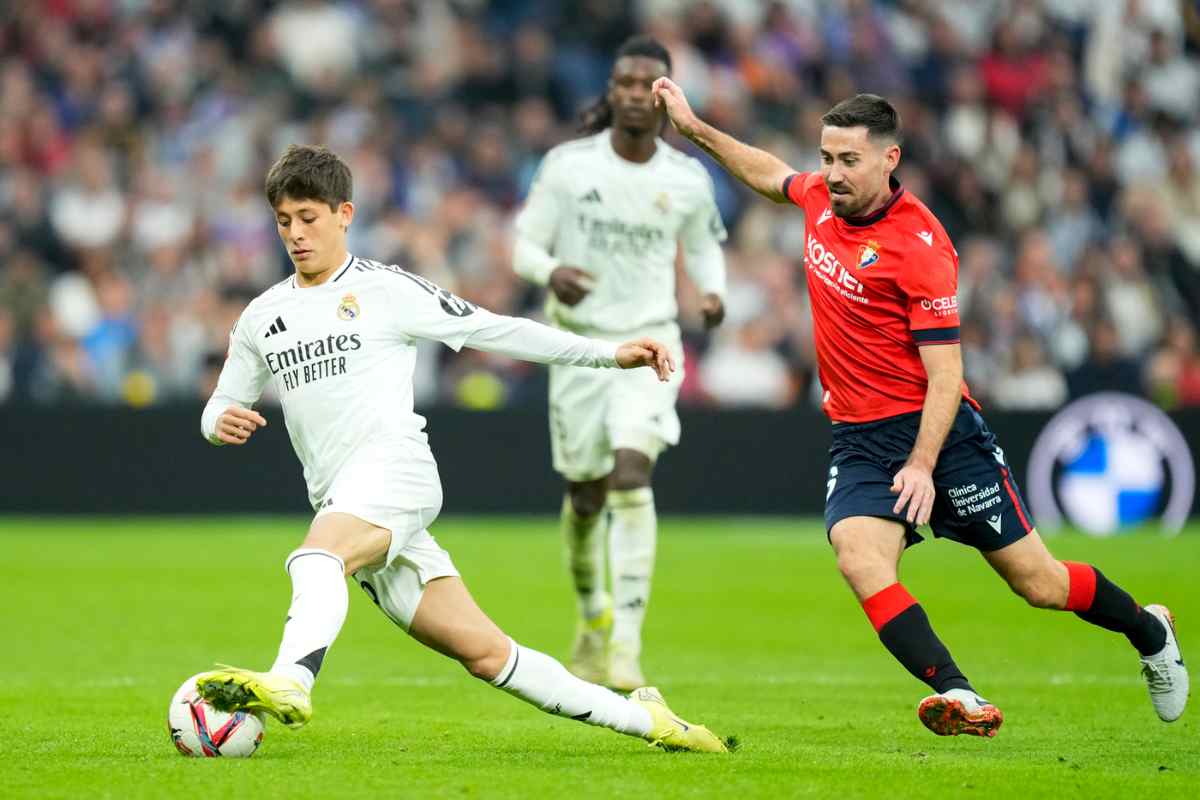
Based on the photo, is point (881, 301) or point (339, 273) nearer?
point (339, 273)

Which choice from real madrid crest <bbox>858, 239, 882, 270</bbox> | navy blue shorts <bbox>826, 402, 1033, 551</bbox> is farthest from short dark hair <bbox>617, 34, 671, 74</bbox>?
navy blue shorts <bbox>826, 402, 1033, 551</bbox>

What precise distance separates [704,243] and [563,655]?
2.38m

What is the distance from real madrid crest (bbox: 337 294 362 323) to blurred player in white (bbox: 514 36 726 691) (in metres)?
3.01

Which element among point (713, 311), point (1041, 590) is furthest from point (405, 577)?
point (713, 311)

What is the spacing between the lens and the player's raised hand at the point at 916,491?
6.79 m

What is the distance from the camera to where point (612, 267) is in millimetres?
9898

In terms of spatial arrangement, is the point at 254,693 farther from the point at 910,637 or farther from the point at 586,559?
the point at 586,559

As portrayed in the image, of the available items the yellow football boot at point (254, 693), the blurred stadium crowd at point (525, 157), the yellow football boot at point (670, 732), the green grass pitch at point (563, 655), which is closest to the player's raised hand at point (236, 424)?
the yellow football boot at point (254, 693)

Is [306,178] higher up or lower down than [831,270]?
higher up

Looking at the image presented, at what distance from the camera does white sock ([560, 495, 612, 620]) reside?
9.96 m

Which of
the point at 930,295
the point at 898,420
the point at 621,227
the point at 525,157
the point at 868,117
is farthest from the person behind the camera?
the point at 525,157

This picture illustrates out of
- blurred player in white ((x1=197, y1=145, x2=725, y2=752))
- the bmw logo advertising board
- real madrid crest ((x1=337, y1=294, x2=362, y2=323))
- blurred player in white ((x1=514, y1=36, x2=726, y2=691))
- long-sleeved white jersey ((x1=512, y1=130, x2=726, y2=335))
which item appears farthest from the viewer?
the bmw logo advertising board

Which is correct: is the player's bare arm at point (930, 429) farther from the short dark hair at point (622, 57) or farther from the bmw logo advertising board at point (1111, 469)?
the bmw logo advertising board at point (1111, 469)

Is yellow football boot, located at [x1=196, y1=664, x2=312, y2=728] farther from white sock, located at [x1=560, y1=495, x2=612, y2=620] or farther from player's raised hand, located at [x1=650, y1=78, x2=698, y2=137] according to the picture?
white sock, located at [x1=560, y1=495, x2=612, y2=620]
